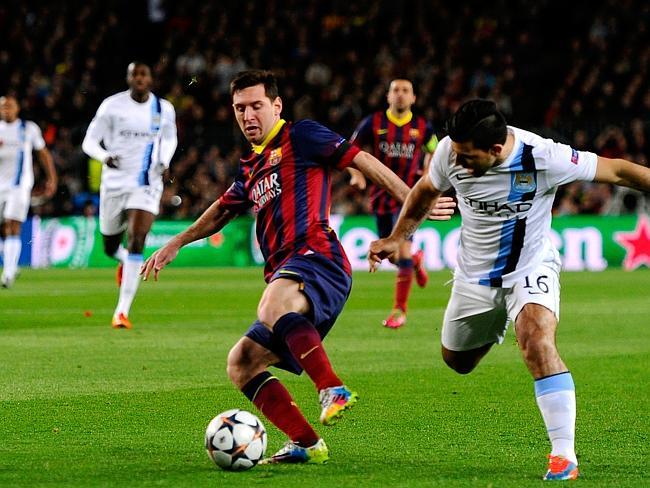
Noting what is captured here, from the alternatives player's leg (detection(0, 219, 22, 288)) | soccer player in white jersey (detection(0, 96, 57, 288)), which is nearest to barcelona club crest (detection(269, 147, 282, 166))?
player's leg (detection(0, 219, 22, 288))

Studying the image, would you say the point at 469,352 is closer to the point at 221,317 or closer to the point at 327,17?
the point at 221,317

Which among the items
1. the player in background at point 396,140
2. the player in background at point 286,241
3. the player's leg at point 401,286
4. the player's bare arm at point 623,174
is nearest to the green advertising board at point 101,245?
the player in background at point 396,140

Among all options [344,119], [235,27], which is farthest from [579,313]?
[235,27]

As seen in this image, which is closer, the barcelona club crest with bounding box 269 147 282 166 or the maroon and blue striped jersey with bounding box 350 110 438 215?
the barcelona club crest with bounding box 269 147 282 166

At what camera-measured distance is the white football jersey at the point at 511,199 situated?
5695 millimetres

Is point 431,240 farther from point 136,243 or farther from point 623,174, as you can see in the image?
point 623,174

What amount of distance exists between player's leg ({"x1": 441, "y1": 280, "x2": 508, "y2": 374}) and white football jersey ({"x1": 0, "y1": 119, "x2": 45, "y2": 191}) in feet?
42.5

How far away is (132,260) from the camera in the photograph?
40.2 ft

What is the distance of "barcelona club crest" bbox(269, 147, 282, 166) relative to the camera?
6.07 metres

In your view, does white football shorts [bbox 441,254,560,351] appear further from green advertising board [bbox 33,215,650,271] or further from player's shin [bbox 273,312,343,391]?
green advertising board [bbox 33,215,650,271]

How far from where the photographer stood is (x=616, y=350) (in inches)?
426

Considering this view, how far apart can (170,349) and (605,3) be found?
20329mm

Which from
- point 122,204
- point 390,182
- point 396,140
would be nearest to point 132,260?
point 122,204

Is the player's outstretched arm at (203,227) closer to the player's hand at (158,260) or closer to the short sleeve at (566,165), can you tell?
the player's hand at (158,260)
